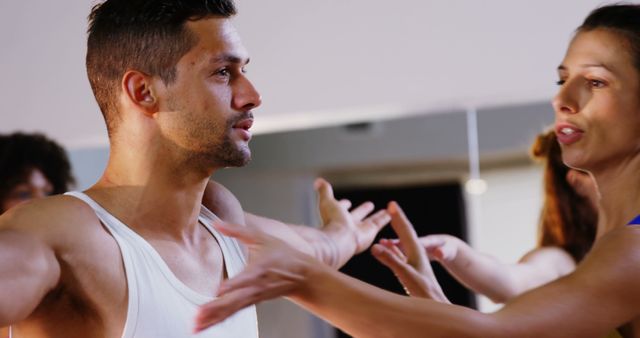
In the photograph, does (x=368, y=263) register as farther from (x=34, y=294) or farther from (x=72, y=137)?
(x=34, y=294)

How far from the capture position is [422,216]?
250 cm

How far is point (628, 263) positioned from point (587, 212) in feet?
2.93

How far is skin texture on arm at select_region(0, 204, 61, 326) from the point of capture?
1221mm

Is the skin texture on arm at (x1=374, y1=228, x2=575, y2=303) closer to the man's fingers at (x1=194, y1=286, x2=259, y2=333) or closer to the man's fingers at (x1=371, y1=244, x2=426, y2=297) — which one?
the man's fingers at (x1=371, y1=244, x2=426, y2=297)

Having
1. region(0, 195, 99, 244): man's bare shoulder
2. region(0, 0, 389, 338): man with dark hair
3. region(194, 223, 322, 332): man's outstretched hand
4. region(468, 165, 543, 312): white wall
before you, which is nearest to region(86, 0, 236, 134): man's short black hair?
region(0, 0, 389, 338): man with dark hair

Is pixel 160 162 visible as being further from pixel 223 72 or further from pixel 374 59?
pixel 374 59

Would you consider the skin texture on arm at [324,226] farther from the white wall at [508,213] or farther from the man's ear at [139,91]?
the white wall at [508,213]

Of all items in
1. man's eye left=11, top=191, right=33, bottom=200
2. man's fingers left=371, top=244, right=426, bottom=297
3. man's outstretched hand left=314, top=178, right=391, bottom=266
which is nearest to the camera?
man's fingers left=371, top=244, right=426, bottom=297

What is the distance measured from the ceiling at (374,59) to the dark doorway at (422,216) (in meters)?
0.21

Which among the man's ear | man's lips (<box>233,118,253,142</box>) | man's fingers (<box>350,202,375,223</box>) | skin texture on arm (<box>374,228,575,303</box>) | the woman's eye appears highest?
the woman's eye

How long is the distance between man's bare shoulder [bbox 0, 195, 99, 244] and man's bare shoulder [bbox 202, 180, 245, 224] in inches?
13.6

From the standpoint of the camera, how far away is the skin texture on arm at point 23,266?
1.22 m

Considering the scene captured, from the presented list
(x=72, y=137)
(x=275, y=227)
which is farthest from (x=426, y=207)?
(x=72, y=137)

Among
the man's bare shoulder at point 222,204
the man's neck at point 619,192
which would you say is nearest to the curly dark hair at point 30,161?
the man's bare shoulder at point 222,204
